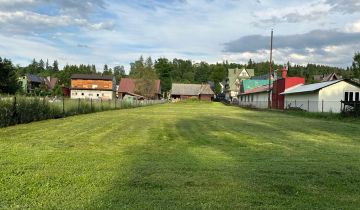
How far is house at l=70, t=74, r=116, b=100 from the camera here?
120m

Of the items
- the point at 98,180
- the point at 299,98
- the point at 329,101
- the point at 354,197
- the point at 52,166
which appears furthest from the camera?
the point at 299,98

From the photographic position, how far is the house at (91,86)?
120 metres

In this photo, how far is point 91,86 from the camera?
122062 mm

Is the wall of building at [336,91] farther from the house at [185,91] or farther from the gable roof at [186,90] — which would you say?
the gable roof at [186,90]

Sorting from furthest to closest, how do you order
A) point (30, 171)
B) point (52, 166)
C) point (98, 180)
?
1. point (52, 166)
2. point (30, 171)
3. point (98, 180)

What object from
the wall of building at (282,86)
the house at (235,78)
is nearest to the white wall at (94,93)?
the house at (235,78)

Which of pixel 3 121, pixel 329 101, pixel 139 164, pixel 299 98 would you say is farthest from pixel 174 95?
pixel 139 164

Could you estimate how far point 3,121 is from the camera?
20.5 metres

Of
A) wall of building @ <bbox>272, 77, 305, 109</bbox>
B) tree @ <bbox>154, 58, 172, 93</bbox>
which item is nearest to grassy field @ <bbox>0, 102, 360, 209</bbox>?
wall of building @ <bbox>272, 77, 305, 109</bbox>

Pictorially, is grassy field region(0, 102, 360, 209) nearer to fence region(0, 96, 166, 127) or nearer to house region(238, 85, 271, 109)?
fence region(0, 96, 166, 127)

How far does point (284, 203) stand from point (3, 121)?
17689 millimetres

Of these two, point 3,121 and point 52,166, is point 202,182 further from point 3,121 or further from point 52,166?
point 3,121

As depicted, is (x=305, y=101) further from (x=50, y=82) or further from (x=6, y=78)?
(x=50, y=82)

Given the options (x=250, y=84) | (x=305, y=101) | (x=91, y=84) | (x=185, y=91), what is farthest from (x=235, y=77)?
(x=305, y=101)
